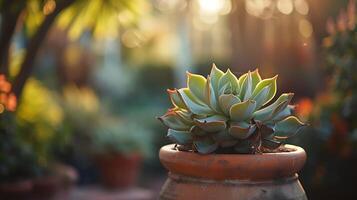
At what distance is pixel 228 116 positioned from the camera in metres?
2.69

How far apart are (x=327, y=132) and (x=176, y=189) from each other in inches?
103

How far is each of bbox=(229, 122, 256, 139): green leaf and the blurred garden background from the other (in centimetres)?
197

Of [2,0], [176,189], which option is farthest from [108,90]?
[176,189]

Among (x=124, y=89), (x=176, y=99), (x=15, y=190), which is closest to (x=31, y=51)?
(x=15, y=190)

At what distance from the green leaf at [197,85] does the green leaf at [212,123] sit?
0.16 meters

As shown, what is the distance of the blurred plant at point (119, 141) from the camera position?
7.95m

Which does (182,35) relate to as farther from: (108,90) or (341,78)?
(341,78)

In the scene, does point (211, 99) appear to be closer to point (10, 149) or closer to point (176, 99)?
point (176, 99)

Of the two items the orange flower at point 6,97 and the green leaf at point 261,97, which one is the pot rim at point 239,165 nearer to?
the green leaf at point 261,97

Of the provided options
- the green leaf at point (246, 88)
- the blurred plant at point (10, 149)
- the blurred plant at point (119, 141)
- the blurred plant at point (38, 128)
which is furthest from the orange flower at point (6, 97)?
the blurred plant at point (119, 141)

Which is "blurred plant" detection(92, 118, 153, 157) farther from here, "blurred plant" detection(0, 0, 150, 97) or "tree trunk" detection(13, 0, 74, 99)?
"tree trunk" detection(13, 0, 74, 99)

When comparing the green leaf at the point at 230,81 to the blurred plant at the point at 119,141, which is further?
the blurred plant at the point at 119,141

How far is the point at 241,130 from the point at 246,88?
0.87ft

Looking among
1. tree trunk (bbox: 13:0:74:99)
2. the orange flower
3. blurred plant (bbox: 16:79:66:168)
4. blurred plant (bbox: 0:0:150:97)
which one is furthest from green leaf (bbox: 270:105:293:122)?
blurred plant (bbox: 16:79:66:168)
